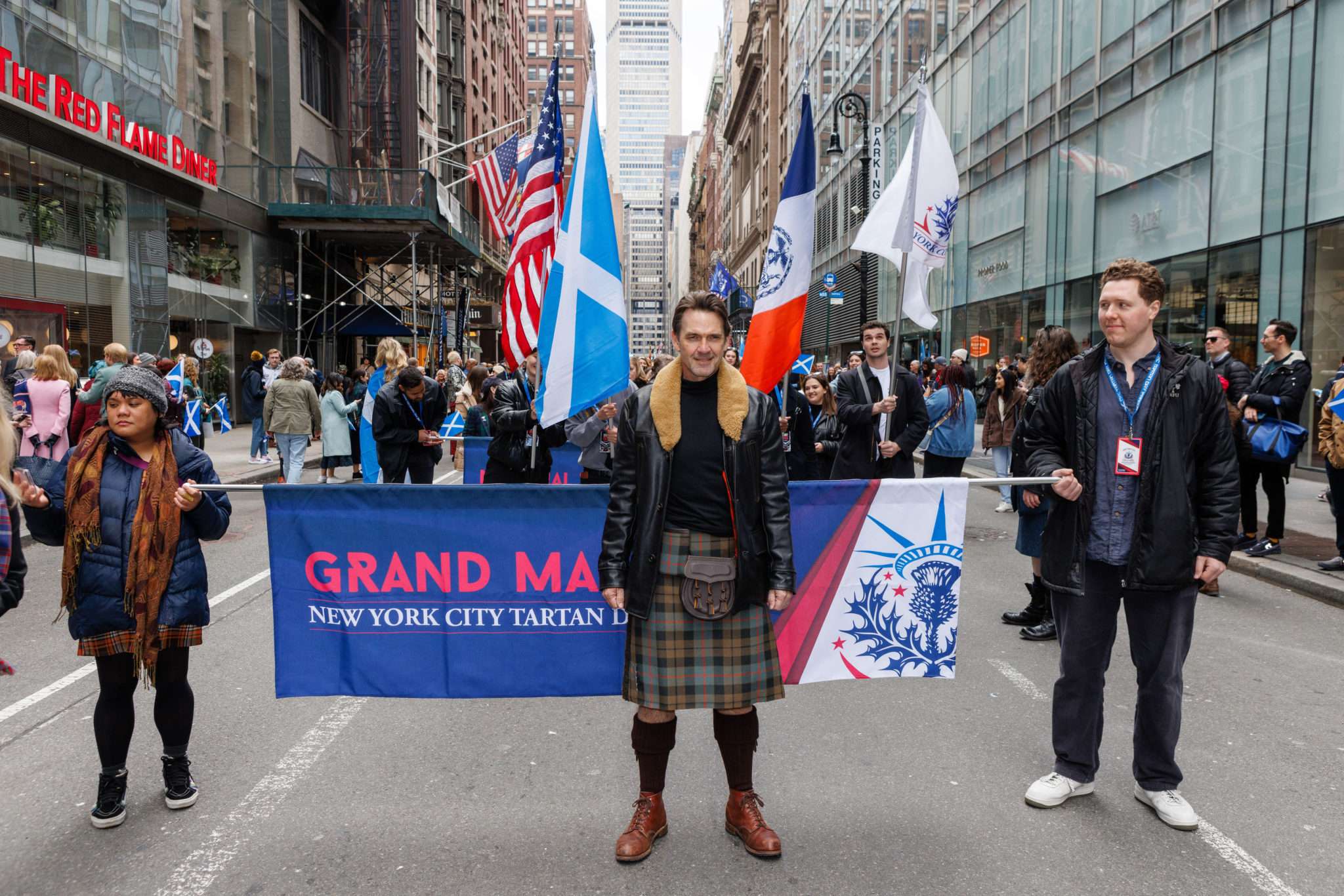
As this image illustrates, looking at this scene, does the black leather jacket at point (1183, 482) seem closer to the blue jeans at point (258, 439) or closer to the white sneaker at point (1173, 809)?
the white sneaker at point (1173, 809)

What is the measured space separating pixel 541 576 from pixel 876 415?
394 centimetres

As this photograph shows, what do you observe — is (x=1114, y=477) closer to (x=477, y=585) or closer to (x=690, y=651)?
(x=690, y=651)

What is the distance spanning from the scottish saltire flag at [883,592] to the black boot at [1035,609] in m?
2.54

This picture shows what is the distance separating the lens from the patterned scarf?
350cm

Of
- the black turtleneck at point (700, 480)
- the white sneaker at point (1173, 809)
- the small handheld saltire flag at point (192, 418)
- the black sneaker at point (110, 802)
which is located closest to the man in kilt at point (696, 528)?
the black turtleneck at point (700, 480)

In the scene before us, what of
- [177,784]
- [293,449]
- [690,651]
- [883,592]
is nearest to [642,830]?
[690,651]

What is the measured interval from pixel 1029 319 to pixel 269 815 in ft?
72.1

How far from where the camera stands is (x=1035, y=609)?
6.46 m

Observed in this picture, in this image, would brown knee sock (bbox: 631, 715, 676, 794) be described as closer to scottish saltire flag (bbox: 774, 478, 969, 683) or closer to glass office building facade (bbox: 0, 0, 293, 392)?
scottish saltire flag (bbox: 774, 478, 969, 683)

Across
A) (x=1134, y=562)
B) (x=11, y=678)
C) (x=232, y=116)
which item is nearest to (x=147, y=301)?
(x=232, y=116)

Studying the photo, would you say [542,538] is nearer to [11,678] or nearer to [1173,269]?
[11,678]

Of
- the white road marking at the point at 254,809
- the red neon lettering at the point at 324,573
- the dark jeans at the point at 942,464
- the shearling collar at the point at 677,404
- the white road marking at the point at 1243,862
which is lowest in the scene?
the white road marking at the point at 254,809

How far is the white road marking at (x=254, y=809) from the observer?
3.25 meters

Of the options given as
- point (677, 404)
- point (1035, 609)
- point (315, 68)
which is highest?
point (315, 68)
